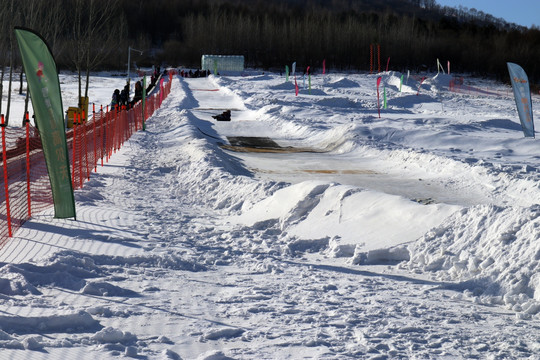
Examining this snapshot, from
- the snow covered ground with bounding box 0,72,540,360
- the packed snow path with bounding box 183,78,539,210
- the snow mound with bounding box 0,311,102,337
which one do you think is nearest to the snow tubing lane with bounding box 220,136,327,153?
the packed snow path with bounding box 183,78,539,210

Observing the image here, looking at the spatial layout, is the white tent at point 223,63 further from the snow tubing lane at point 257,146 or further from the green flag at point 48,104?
the green flag at point 48,104

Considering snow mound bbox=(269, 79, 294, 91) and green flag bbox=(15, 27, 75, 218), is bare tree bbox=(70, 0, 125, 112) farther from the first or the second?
green flag bbox=(15, 27, 75, 218)

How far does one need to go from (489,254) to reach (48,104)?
214 inches

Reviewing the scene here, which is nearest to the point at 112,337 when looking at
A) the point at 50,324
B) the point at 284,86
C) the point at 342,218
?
the point at 50,324

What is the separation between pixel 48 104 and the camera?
8.73 meters

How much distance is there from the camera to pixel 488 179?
47.4 feet

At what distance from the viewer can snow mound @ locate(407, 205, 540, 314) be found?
6.61 metres

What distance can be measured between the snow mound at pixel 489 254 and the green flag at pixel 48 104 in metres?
4.54

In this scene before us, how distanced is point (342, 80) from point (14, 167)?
55.9 metres

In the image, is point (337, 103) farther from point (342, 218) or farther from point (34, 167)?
point (342, 218)

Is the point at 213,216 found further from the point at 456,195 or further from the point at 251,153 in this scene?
the point at 251,153

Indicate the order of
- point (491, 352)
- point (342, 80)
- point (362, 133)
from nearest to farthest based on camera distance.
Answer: point (491, 352)
point (362, 133)
point (342, 80)

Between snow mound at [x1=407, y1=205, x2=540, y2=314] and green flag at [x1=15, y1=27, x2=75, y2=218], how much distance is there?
454 cm

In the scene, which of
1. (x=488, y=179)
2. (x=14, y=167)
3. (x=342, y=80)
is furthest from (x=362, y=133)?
(x=342, y=80)
